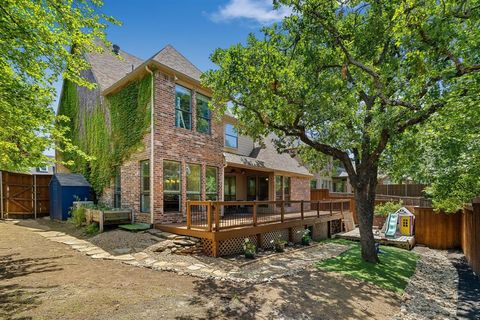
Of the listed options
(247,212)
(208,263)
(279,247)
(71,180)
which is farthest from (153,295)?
(247,212)

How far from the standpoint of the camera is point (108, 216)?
9961 millimetres

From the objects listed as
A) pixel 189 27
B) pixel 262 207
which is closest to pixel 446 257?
pixel 262 207

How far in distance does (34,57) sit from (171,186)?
5899mm

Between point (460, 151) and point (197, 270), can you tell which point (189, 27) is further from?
point (460, 151)

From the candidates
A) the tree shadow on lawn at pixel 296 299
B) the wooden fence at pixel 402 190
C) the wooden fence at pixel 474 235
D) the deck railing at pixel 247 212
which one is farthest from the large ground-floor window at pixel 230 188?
the wooden fence at pixel 402 190

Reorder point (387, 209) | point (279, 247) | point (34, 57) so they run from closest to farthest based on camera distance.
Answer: point (34, 57)
point (279, 247)
point (387, 209)

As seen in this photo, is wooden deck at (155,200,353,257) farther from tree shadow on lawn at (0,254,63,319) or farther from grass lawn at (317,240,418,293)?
tree shadow on lawn at (0,254,63,319)

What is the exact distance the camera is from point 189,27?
10.2 meters

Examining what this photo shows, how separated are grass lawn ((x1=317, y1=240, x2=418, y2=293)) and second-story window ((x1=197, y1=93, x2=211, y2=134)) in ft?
24.1

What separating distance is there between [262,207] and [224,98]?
31.0ft

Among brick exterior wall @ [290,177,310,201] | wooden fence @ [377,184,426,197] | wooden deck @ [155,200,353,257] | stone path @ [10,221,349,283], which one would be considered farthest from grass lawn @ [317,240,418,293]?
wooden fence @ [377,184,426,197]

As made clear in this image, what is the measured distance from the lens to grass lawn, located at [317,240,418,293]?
753 cm

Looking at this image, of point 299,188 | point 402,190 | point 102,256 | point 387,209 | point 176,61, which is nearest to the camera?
point 102,256

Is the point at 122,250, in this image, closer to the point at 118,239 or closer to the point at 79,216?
the point at 118,239
